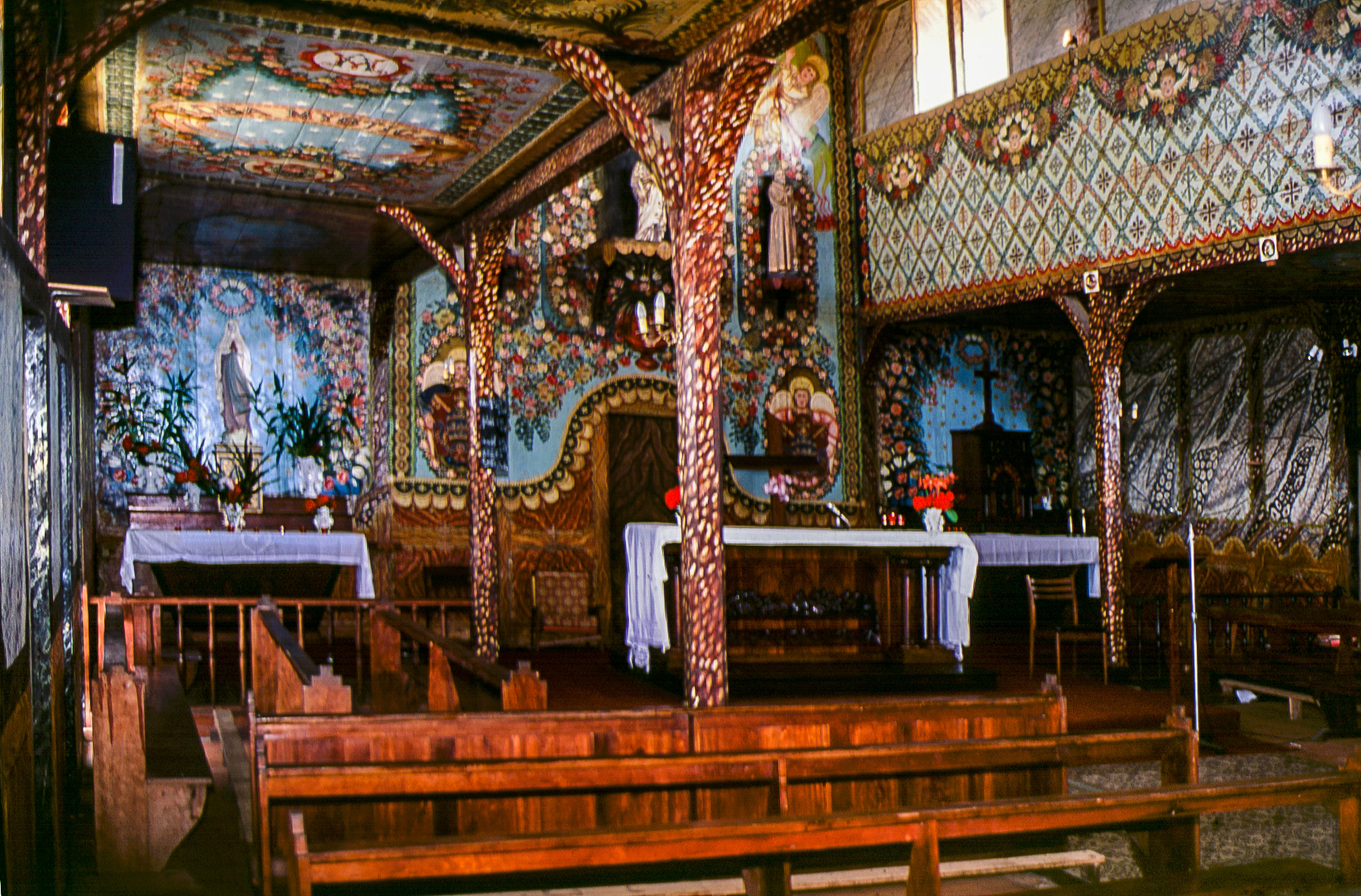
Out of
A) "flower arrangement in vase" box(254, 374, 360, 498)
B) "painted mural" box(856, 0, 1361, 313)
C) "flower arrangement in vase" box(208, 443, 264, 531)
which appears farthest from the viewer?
"flower arrangement in vase" box(254, 374, 360, 498)

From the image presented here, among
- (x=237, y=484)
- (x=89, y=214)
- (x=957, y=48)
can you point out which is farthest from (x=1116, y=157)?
(x=237, y=484)

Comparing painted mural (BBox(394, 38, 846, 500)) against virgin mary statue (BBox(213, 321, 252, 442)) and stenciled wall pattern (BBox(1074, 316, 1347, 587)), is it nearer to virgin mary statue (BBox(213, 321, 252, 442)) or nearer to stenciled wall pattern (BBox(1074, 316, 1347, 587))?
virgin mary statue (BBox(213, 321, 252, 442))

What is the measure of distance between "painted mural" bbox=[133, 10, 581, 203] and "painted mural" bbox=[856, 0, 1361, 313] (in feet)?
18.3

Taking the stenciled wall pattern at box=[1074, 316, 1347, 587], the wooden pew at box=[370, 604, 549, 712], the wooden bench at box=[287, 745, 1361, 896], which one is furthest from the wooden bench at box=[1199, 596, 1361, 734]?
the wooden pew at box=[370, 604, 549, 712]

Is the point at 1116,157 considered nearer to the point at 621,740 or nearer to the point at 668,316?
the point at 668,316

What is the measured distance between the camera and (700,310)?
19.8ft

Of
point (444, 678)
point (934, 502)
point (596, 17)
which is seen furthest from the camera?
point (934, 502)

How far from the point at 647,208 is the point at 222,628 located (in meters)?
5.88

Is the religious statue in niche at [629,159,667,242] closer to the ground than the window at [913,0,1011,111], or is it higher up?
closer to the ground

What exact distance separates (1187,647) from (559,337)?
22.2 ft

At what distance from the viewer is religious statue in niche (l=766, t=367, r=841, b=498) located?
13.6m

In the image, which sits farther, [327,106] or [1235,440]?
[1235,440]

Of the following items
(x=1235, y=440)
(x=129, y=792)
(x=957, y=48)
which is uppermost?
(x=957, y=48)

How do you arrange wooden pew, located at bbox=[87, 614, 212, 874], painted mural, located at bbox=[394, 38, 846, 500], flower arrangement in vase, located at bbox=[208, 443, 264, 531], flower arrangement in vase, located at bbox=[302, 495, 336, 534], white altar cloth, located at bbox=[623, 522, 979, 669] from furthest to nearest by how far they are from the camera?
painted mural, located at bbox=[394, 38, 846, 500], flower arrangement in vase, located at bbox=[302, 495, 336, 534], flower arrangement in vase, located at bbox=[208, 443, 264, 531], white altar cloth, located at bbox=[623, 522, 979, 669], wooden pew, located at bbox=[87, 614, 212, 874]
